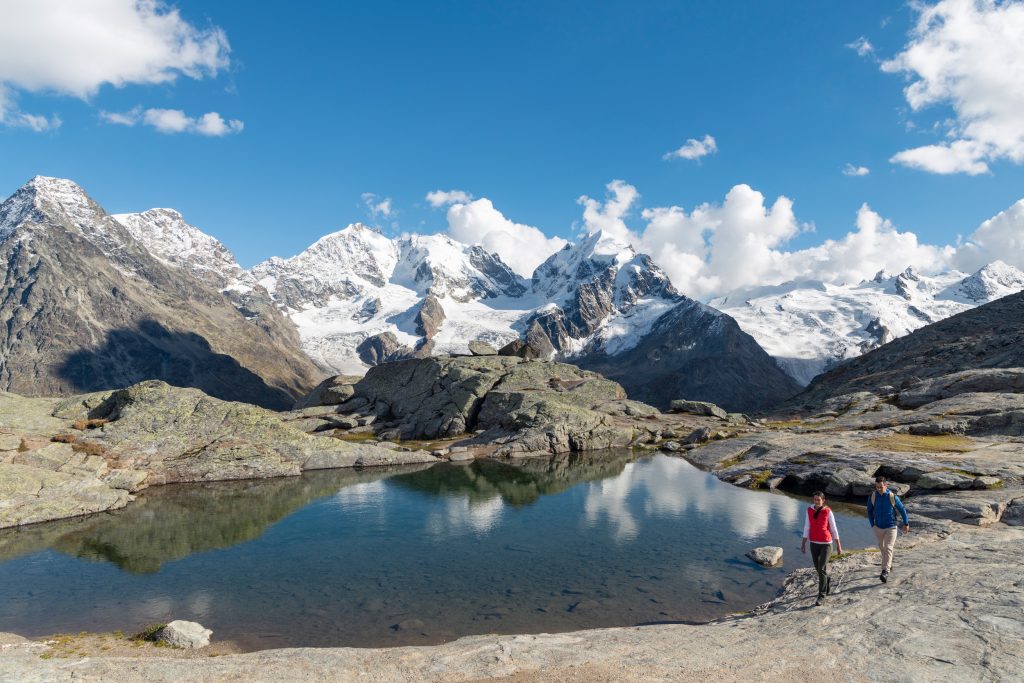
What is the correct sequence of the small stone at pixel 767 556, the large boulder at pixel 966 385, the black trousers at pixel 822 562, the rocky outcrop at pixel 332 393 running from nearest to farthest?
the black trousers at pixel 822 562, the small stone at pixel 767 556, the large boulder at pixel 966 385, the rocky outcrop at pixel 332 393

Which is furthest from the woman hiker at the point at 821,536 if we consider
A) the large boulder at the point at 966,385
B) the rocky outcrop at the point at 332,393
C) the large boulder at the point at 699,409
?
the large boulder at the point at 699,409

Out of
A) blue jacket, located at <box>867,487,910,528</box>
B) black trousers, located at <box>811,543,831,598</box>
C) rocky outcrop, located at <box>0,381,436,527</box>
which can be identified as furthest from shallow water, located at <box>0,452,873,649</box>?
blue jacket, located at <box>867,487,910,528</box>

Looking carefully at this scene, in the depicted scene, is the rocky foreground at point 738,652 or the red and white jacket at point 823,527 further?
the red and white jacket at point 823,527

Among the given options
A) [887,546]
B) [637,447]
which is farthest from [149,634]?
[637,447]

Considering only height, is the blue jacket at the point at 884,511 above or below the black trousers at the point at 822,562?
above

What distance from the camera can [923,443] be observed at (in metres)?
56.9

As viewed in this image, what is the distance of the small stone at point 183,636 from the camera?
2248cm

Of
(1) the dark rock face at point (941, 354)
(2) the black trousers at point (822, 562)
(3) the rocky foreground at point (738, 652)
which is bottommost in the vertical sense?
(3) the rocky foreground at point (738, 652)

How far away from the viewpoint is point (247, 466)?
2495 inches

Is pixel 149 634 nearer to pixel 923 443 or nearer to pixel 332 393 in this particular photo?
pixel 923 443

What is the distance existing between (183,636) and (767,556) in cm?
2958

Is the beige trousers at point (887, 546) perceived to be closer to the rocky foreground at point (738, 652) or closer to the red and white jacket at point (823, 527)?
the rocky foreground at point (738, 652)

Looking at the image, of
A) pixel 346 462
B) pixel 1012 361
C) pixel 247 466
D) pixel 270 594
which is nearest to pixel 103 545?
pixel 270 594

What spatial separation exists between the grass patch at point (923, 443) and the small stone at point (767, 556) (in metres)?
28.2
